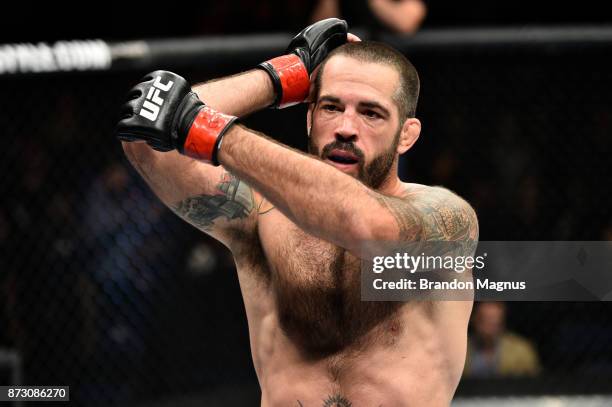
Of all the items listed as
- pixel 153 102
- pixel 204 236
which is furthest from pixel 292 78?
pixel 204 236

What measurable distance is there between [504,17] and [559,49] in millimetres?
1849

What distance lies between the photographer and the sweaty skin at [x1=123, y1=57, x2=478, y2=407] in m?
2.11

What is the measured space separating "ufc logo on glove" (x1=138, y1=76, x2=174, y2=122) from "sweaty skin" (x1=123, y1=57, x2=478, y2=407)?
25 cm

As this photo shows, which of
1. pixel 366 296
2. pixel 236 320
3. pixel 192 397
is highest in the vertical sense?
pixel 366 296

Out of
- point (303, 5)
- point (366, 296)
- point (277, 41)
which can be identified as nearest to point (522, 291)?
point (366, 296)

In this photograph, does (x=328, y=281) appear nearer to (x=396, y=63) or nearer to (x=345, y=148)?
(x=345, y=148)

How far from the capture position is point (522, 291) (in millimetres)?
2820

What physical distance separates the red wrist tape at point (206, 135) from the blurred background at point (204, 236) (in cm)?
136

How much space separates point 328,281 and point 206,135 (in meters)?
0.46

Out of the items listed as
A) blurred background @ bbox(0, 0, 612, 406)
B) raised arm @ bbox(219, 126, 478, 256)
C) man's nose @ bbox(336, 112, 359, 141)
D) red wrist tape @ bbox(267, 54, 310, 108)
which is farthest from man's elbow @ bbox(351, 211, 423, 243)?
blurred background @ bbox(0, 0, 612, 406)

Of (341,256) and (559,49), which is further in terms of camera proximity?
(559,49)

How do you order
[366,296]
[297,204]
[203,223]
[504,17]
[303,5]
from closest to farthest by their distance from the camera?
[297,204] → [366,296] → [203,223] → [303,5] → [504,17]

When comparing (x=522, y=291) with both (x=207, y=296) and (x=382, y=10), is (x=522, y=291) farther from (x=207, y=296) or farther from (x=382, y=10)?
(x=207, y=296)

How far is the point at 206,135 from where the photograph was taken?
6.17 feet
